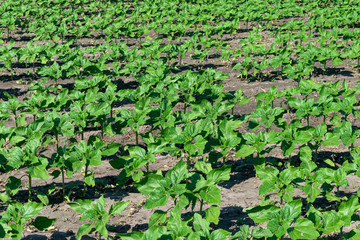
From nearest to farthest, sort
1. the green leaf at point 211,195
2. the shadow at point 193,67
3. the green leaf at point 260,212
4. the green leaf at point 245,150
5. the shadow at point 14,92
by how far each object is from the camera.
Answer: the green leaf at point 260,212 → the green leaf at point 211,195 → the green leaf at point 245,150 → the shadow at point 14,92 → the shadow at point 193,67

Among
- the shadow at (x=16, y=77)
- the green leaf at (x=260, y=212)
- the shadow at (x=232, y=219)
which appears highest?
the green leaf at (x=260, y=212)

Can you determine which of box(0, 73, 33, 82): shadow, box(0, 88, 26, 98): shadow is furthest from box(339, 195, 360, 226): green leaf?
box(0, 73, 33, 82): shadow

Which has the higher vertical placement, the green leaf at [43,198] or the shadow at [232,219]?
the green leaf at [43,198]

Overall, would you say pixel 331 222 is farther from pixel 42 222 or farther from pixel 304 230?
pixel 42 222

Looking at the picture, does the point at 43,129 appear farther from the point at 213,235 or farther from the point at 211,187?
the point at 213,235

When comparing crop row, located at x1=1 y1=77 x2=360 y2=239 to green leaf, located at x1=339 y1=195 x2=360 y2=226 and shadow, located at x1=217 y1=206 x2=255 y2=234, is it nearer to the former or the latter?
green leaf, located at x1=339 y1=195 x2=360 y2=226

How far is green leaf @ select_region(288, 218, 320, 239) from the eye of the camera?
312 cm

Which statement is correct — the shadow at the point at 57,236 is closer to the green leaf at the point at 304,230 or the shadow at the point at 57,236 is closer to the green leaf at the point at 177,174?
the green leaf at the point at 177,174

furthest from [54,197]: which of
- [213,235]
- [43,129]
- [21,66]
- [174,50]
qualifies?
[21,66]

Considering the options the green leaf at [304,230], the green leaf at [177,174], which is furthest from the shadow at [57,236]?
the green leaf at [304,230]

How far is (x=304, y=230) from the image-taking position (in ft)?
10.3

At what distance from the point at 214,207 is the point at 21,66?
6851 mm

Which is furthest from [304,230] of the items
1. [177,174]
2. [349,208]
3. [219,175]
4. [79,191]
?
[79,191]

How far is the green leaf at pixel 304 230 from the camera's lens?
3.12m
